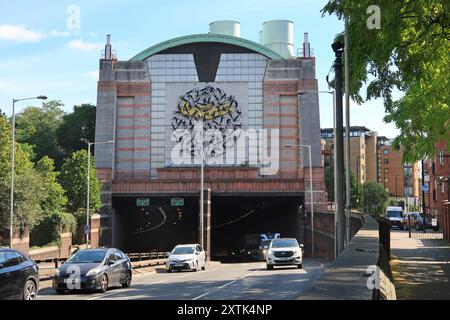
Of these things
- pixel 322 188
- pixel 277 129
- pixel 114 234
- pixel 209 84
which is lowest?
pixel 114 234

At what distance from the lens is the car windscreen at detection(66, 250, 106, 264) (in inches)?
726

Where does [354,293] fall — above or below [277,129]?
below

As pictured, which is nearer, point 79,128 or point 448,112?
point 448,112

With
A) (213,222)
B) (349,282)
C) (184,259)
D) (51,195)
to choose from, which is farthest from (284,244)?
(213,222)

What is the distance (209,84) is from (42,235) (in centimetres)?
3169

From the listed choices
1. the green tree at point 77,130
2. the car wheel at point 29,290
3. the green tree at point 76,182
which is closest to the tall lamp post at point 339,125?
the car wheel at point 29,290

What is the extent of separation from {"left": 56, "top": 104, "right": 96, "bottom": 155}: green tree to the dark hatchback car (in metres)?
65.0

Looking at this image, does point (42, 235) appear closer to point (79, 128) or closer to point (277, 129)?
point (277, 129)

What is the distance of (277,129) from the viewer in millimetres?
67812

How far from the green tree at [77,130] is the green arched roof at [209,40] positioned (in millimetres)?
18275

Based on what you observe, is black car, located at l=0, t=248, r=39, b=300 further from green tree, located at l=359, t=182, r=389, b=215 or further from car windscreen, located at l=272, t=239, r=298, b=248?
green tree, located at l=359, t=182, r=389, b=215

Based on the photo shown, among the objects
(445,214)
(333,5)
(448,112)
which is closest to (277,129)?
(445,214)

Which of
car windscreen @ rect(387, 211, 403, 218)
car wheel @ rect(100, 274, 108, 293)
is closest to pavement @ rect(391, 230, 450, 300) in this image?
car wheel @ rect(100, 274, 108, 293)
